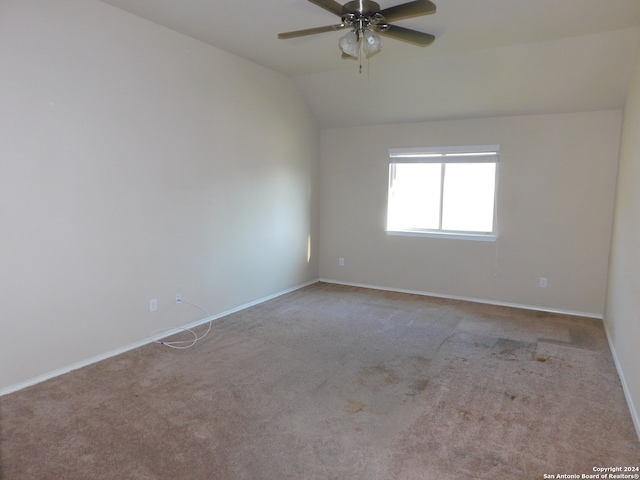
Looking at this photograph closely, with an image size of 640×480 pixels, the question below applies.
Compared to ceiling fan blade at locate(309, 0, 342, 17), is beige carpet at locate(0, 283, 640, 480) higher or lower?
lower

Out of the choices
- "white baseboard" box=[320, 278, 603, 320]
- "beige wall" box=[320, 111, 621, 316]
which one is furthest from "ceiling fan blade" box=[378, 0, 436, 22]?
"white baseboard" box=[320, 278, 603, 320]

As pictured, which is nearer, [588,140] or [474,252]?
[588,140]

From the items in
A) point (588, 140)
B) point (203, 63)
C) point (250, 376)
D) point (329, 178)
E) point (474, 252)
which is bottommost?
point (250, 376)

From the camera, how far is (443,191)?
506 cm

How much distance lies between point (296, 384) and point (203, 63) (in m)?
3.02

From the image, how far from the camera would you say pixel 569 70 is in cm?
374

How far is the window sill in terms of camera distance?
4.78 metres

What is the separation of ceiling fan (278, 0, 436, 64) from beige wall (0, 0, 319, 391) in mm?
1390

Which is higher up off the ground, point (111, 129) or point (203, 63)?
point (203, 63)

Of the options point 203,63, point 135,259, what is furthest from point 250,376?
point 203,63

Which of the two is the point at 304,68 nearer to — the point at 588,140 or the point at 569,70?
the point at 569,70

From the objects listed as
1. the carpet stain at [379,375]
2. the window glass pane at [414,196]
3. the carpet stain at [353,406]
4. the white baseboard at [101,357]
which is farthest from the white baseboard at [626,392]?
the white baseboard at [101,357]

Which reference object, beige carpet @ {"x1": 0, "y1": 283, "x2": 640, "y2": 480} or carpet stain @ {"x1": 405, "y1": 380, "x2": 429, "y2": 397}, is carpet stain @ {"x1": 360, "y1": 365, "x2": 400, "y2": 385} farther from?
carpet stain @ {"x1": 405, "y1": 380, "x2": 429, "y2": 397}

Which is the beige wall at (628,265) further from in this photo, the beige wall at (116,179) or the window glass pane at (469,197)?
the beige wall at (116,179)
